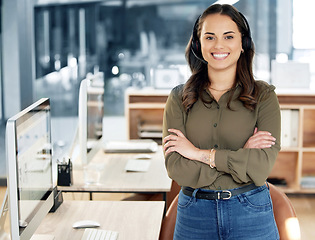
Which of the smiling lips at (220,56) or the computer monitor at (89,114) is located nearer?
the smiling lips at (220,56)

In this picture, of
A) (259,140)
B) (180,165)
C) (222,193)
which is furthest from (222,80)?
(222,193)

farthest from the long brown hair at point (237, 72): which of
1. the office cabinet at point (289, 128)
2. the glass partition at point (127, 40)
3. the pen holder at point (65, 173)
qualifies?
the glass partition at point (127, 40)

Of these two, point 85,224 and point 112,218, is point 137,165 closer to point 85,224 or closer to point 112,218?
point 112,218

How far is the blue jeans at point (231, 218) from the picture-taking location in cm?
241

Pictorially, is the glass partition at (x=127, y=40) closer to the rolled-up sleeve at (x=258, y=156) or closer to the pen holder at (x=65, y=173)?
the pen holder at (x=65, y=173)

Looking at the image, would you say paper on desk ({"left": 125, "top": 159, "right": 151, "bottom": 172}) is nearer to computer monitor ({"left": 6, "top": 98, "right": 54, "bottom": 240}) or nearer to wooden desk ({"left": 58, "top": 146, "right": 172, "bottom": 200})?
wooden desk ({"left": 58, "top": 146, "right": 172, "bottom": 200})

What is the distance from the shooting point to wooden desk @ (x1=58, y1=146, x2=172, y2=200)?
3303 millimetres

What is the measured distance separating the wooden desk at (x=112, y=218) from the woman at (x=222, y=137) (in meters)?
0.17

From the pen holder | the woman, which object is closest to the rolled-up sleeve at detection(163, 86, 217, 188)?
the woman

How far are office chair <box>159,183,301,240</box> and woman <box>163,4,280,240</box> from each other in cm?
24

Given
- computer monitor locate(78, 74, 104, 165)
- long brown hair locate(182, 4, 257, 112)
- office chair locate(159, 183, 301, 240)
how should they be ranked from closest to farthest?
long brown hair locate(182, 4, 257, 112), office chair locate(159, 183, 301, 240), computer monitor locate(78, 74, 104, 165)

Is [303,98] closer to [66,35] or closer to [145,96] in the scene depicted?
[145,96]

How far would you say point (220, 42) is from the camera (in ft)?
8.44

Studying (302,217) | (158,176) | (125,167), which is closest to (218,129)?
(158,176)
